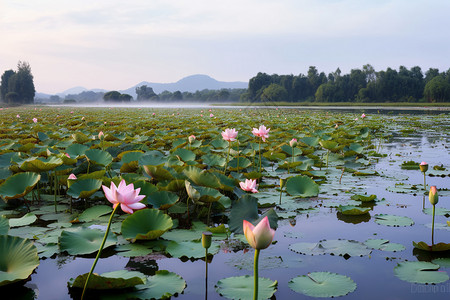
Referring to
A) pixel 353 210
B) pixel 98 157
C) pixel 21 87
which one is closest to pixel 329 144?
pixel 353 210

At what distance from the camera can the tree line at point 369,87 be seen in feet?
201

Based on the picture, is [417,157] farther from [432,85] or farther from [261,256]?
[432,85]

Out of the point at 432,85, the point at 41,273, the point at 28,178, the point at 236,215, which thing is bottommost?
the point at 41,273

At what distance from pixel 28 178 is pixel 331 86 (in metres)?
72.6

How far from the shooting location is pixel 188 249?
1795 millimetres

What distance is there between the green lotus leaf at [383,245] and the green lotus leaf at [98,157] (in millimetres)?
2185

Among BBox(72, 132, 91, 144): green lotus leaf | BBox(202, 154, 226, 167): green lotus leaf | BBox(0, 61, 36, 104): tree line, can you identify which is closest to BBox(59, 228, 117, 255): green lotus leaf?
BBox(202, 154, 226, 167): green lotus leaf

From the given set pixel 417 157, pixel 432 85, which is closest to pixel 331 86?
pixel 432 85

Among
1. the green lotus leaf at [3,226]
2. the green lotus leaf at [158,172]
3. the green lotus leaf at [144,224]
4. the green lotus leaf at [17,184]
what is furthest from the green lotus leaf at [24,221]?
the green lotus leaf at [158,172]

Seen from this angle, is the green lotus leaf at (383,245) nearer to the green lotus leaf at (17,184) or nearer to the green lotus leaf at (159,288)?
the green lotus leaf at (159,288)

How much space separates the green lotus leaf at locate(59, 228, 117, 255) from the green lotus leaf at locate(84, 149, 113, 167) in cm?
117

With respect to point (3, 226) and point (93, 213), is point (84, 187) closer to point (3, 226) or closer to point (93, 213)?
point (93, 213)

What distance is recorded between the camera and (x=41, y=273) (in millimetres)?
1608

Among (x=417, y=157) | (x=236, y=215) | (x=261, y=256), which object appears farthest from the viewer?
(x=417, y=157)
